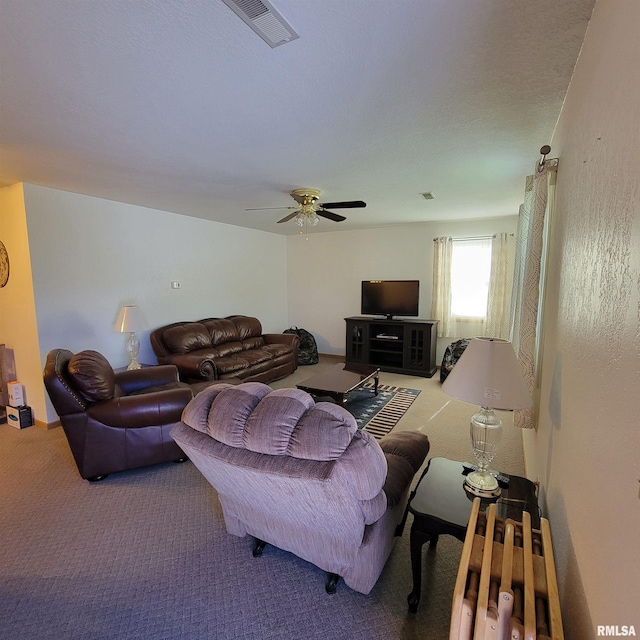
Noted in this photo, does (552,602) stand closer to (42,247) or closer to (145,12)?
(145,12)

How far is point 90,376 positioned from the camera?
2535mm

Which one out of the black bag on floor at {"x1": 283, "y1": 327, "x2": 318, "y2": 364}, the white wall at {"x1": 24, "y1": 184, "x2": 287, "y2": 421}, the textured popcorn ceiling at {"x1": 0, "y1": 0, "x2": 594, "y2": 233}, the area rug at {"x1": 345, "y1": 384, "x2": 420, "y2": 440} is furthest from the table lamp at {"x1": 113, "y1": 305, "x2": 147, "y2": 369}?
the black bag on floor at {"x1": 283, "y1": 327, "x2": 318, "y2": 364}

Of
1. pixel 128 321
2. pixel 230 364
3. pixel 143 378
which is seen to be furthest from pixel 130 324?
pixel 230 364

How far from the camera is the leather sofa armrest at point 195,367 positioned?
3979 millimetres

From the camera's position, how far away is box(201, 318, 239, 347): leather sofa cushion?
4953 mm

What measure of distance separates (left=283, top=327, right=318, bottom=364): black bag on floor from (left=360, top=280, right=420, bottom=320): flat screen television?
113 centimetres

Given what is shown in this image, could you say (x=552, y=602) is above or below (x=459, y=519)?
above

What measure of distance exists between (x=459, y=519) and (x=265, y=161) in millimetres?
2665

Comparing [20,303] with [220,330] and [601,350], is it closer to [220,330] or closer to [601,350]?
[220,330]

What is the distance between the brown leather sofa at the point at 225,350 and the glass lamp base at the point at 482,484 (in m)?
3.08

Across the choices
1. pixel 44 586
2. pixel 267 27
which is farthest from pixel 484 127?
pixel 44 586

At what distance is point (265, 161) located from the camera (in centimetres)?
268

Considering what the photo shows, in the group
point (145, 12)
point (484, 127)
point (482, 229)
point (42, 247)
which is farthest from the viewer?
point (482, 229)

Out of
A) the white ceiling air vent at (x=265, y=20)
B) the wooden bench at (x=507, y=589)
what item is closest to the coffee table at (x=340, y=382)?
the wooden bench at (x=507, y=589)
